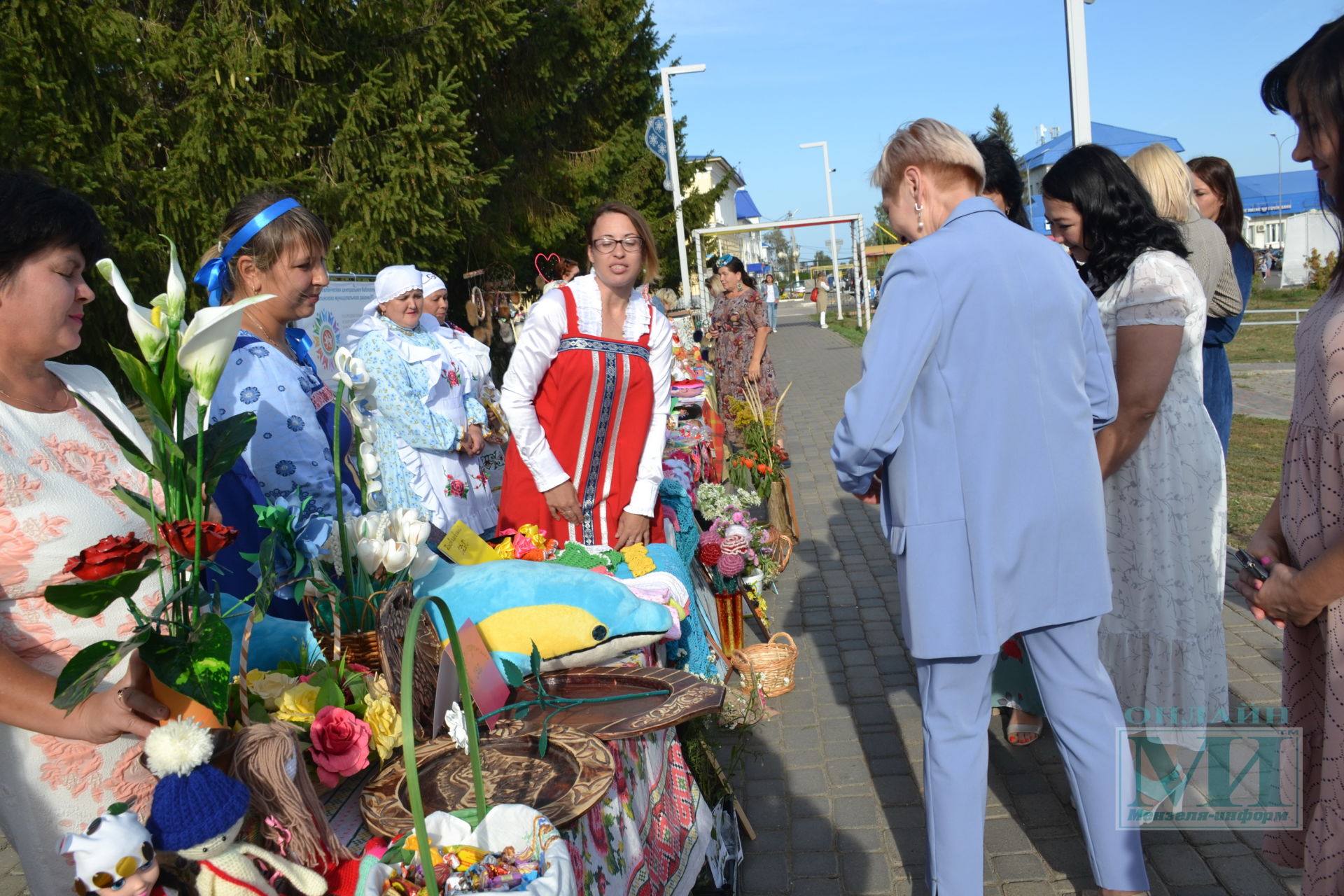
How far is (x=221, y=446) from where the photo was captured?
140cm

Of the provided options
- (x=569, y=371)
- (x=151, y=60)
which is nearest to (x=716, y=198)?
(x=151, y=60)

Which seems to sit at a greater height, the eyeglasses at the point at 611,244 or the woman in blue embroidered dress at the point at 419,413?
the eyeglasses at the point at 611,244

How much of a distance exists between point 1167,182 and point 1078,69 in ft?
6.68

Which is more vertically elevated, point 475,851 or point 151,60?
point 151,60

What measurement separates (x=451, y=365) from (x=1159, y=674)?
3.47 metres

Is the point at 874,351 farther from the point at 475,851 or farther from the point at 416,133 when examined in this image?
the point at 416,133

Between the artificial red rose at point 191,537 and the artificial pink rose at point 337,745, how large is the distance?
339 mm

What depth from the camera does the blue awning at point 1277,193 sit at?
30906mm

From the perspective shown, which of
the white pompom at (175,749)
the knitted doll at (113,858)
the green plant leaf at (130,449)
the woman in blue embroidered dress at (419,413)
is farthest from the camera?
the woman in blue embroidered dress at (419,413)

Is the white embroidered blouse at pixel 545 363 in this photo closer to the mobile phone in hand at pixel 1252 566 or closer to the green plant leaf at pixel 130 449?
the green plant leaf at pixel 130 449

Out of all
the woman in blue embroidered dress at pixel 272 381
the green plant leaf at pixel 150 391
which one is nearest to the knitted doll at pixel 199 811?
the green plant leaf at pixel 150 391

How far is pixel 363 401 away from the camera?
2.07 meters

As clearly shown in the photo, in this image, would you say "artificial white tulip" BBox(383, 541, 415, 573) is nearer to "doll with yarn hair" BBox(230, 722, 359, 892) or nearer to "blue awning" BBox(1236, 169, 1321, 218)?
"doll with yarn hair" BBox(230, 722, 359, 892)

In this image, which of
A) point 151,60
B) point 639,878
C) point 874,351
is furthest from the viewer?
point 151,60
